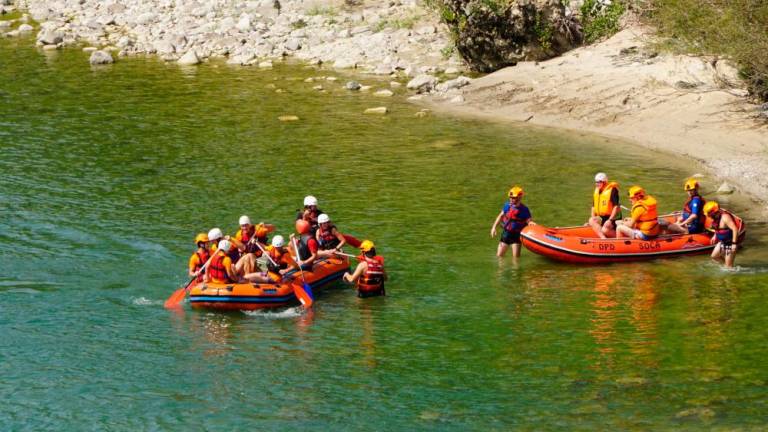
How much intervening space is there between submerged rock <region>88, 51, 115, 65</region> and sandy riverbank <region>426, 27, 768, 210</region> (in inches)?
696

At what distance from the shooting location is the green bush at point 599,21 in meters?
42.8

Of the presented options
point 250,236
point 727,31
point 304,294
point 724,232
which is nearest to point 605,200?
point 724,232

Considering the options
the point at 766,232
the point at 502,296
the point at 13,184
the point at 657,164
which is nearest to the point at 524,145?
the point at 657,164

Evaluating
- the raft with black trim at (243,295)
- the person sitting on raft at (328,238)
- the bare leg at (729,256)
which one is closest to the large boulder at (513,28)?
the bare leg at (729,256)

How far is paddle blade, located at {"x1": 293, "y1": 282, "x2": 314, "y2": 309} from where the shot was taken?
20562 mm

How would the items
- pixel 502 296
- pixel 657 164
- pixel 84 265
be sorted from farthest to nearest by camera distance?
pixel 657 164 → pixel 84 265 → pixel 502 296

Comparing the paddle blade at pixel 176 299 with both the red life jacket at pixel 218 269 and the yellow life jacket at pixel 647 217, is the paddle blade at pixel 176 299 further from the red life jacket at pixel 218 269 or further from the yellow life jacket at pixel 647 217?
the yellow life jacket at pixel 647 217

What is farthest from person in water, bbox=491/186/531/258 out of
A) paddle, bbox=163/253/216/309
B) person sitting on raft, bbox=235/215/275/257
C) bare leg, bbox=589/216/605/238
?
paddle, bbox=163/253/216/309

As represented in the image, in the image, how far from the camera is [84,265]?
2295cm

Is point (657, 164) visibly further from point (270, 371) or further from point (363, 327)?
point (270, 371)

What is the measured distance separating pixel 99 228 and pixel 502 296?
10342 millimetres

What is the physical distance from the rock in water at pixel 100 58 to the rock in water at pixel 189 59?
3.33m

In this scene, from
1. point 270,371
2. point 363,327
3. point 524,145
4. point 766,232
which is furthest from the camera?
point 524,145

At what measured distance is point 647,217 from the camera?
2339 centimetres
